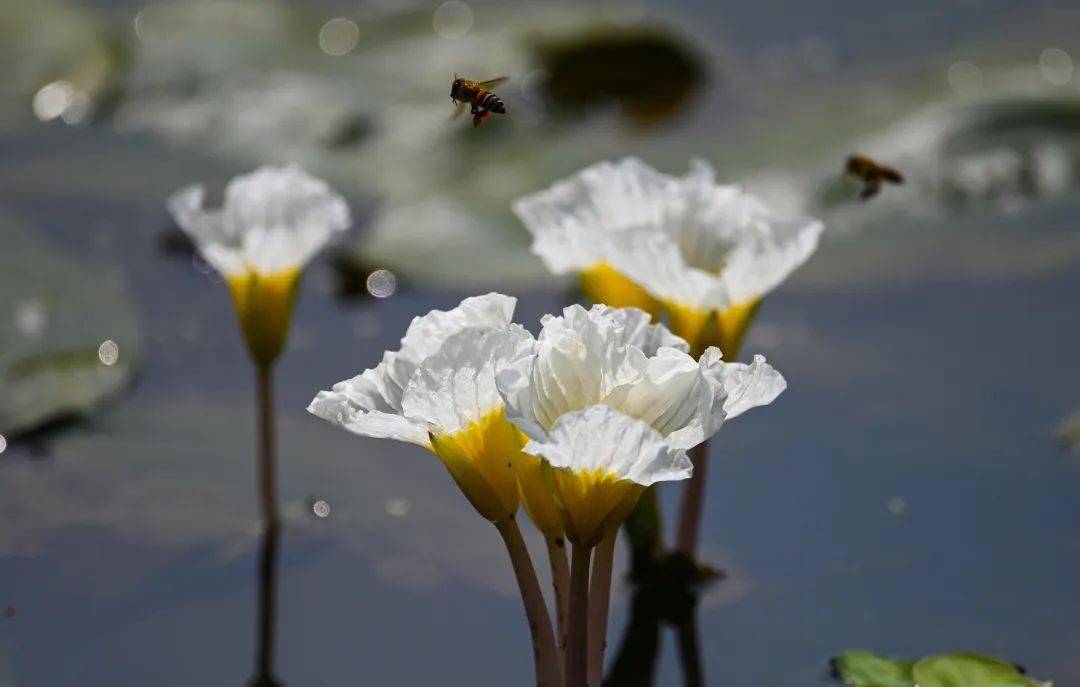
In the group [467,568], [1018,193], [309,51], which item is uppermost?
[309,51]

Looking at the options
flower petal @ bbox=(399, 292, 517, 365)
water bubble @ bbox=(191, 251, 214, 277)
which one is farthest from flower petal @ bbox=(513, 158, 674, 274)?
water bubble @ bbox=(191, 251, 214, 277)

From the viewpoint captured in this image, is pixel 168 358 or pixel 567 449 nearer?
pixel 567 449

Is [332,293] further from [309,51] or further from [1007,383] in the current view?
[1007,383]

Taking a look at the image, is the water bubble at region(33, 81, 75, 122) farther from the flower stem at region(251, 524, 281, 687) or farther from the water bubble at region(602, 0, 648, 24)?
the flower stem at region(251, 524, 281, 687)

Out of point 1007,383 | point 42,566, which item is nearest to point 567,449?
point 42,566

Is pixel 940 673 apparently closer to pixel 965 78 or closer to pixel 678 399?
pixel 678 399

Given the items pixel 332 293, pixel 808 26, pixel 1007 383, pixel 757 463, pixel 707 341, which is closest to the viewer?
pixel 707 341

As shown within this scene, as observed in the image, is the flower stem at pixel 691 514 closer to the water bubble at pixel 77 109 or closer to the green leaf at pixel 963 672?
the green leaf at pixel 963 672
